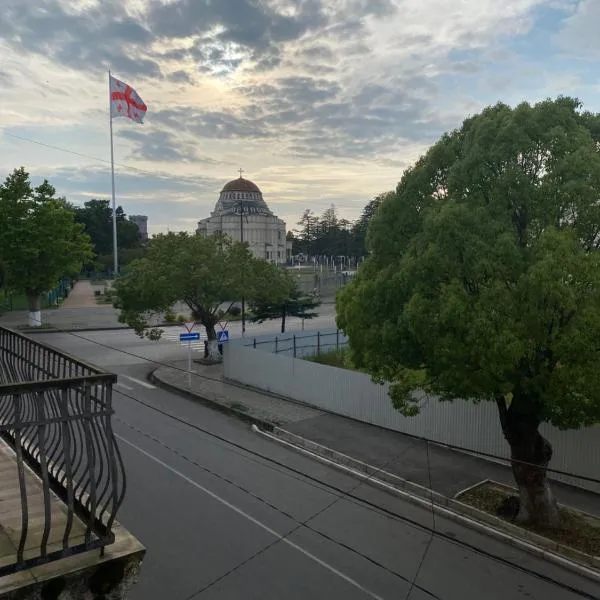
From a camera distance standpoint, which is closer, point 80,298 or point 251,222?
point 80,298

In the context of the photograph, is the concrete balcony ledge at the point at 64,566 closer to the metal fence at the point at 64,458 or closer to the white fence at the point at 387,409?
the metal fence at the point at 64,458

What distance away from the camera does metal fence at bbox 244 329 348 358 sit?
78.0ft

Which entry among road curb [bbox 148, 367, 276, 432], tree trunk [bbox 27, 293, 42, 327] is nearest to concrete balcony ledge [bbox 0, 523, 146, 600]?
road curb [bbox 148, 367, 276, 432]

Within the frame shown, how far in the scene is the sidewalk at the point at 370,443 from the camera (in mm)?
12531

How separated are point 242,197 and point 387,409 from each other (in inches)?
3983

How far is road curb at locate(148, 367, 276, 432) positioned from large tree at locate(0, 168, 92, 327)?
51.3ft

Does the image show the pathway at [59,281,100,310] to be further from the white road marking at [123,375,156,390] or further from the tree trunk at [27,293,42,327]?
the white road marking at [123,375,156,390]

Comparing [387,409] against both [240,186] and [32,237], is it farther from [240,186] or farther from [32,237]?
[240,186]

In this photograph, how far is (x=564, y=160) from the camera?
30.0ft

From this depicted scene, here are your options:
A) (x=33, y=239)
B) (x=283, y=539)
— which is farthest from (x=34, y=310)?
(x=283, y=539)

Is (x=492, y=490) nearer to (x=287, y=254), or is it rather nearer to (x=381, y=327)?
(x=381, y=327)

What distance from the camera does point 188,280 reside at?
2459 cm

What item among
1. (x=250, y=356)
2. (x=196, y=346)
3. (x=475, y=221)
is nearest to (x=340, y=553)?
(x=475, y=221)

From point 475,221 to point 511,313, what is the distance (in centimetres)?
154
